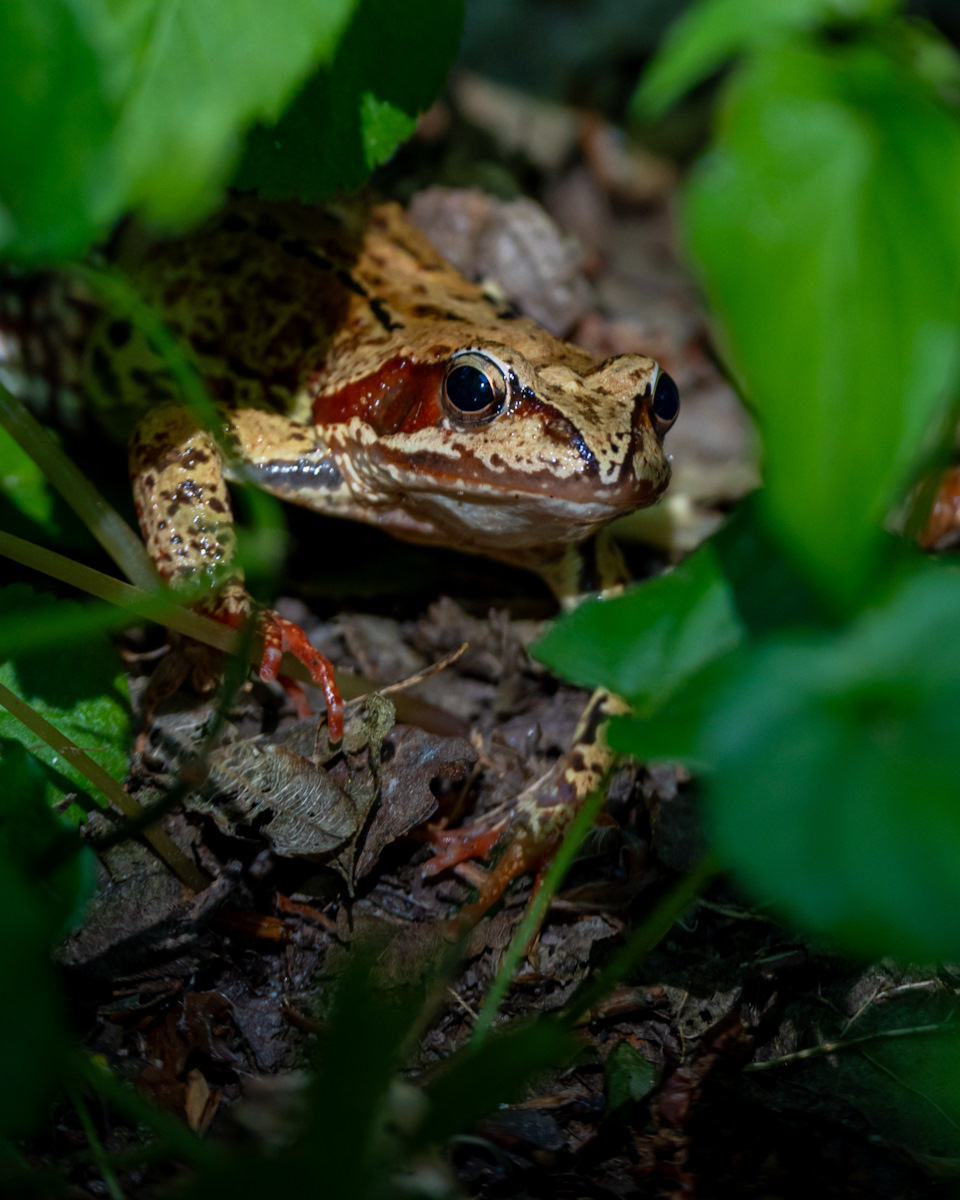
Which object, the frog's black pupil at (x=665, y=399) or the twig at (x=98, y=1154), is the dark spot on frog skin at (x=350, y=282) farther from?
the twig at (x=98, y=1154)

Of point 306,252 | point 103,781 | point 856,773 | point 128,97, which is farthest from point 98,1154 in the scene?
point 306,252

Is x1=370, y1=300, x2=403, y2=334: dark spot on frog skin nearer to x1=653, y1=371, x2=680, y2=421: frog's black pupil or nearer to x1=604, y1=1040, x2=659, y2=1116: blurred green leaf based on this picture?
x1=653, y1=371, x2=680, y2=421: frog's black pupil

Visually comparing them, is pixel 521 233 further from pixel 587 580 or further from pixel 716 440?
pixel 587 580

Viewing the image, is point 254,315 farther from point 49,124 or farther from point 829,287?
point 829,287

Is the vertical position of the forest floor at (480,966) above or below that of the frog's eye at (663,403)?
below

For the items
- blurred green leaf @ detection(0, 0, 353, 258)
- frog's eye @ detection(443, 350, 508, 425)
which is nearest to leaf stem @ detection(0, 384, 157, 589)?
blurred green leaf @ detection(0, 0, 353, 258)

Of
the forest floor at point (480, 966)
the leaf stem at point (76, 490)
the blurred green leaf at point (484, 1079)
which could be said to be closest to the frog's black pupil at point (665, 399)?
the forest floor at point (480, 966)

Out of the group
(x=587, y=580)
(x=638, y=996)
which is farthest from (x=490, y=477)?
(x=638, y=996)
